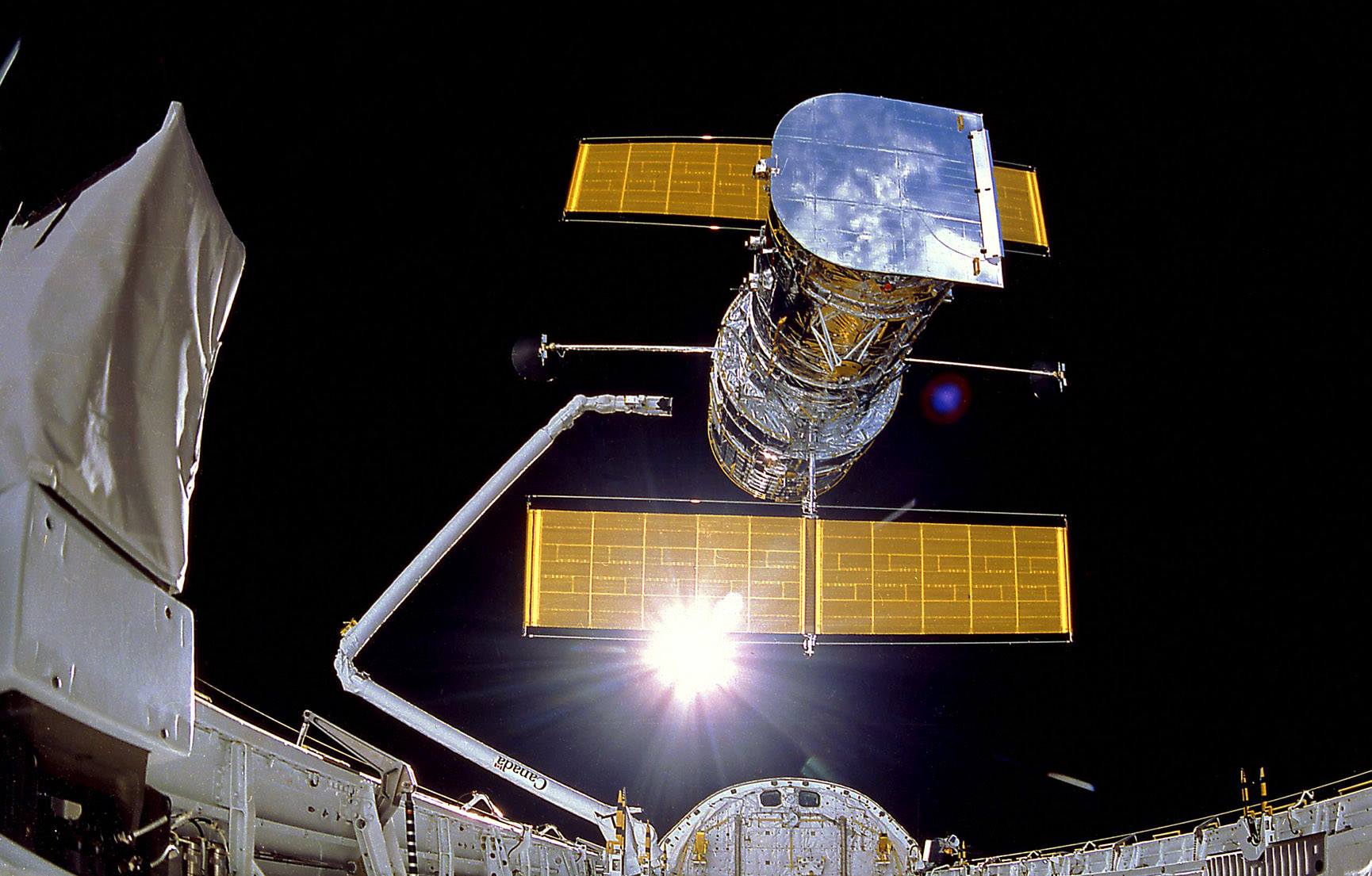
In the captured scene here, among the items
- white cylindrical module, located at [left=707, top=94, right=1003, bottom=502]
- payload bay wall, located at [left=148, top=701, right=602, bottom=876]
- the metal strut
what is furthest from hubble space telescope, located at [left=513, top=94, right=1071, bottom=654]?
payload bay wall, located at [left=148, top=701, right=602, bottom=876]

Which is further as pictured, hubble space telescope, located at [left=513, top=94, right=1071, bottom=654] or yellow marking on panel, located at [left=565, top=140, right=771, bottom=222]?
yellow marking on panel, located at [left=565, top=140, right=771, bottom=222]

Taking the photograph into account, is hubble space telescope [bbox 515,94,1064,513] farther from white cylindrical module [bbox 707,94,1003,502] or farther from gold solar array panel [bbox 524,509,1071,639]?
gold solar array panel [bbox 524,509,1071,639]

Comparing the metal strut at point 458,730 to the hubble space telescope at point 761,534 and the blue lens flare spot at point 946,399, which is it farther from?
the blue lens flare spot at point 946,399

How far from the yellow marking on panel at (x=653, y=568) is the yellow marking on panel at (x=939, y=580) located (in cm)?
33

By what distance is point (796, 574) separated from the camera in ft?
24.4

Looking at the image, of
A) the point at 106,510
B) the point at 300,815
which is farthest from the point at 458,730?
the point at 106,510

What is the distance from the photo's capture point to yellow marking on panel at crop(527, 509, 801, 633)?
23.7ft

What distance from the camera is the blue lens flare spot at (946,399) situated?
771 centimetres

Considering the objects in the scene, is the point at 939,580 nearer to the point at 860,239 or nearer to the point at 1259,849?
the point at 1259,849

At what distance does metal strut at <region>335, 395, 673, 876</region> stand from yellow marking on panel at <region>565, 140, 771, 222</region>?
1542 mm

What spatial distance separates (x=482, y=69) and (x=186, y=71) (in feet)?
6.12

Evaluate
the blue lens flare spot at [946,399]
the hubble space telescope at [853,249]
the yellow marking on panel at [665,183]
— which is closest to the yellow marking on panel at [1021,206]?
the blue lens flare spot at [946,399]

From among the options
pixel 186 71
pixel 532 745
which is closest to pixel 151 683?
pixel 186 71

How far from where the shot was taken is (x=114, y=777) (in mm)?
1825
